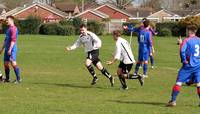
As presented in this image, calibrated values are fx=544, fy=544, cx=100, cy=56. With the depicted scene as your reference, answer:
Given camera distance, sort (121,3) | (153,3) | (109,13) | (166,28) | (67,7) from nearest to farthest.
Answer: (166,28) < (109,13) < (67,7) < (121,3) < (153,3)

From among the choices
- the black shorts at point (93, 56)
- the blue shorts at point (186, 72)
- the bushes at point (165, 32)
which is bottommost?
the bushes at point (165, 32)

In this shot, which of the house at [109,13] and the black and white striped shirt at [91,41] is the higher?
the black and white striped shirt at [91,41]

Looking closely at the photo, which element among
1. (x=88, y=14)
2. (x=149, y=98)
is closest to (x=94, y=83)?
(x=149, y=98)

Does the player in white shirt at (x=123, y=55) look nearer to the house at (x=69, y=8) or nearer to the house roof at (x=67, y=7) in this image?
the house at (x=69, y=8)

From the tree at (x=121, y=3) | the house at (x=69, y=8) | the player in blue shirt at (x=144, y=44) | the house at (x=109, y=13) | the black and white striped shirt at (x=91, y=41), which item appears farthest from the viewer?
the tree at (x=121, y=3)

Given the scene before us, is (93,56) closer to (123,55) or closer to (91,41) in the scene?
(91,41)

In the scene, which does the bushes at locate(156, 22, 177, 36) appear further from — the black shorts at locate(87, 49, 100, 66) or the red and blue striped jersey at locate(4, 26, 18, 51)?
the red and blue striped jersey at locate(4, 26, 18, 51)

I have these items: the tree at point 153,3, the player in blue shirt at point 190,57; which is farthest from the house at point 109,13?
the player in blue shirt at point 190,57

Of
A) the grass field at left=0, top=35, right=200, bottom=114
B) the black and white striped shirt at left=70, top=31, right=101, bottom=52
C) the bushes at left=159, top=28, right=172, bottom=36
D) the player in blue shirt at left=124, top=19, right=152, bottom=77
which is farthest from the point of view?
the bushes at left=159, top=28, right=172, bottom=36

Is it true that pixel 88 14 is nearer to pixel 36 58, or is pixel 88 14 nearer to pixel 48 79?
pixel 36 58

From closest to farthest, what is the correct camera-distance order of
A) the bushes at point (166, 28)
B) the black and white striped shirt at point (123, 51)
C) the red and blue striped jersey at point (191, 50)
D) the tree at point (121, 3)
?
the red and blue striped jersey at point (191, 50), the black and white striped shirt at point (123, 51), the bushes at point (166, 28), the tree at point (121, 3)

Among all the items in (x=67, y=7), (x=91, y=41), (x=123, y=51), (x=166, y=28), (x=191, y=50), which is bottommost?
(x=166, y=28)

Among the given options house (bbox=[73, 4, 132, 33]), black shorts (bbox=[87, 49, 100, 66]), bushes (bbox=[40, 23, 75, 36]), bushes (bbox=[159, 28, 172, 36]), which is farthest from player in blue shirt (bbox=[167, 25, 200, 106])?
house (bbox=[73, 4, 132, 33])

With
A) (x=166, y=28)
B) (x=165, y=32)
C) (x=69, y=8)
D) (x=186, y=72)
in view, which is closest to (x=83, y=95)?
(x=186, y=72)
